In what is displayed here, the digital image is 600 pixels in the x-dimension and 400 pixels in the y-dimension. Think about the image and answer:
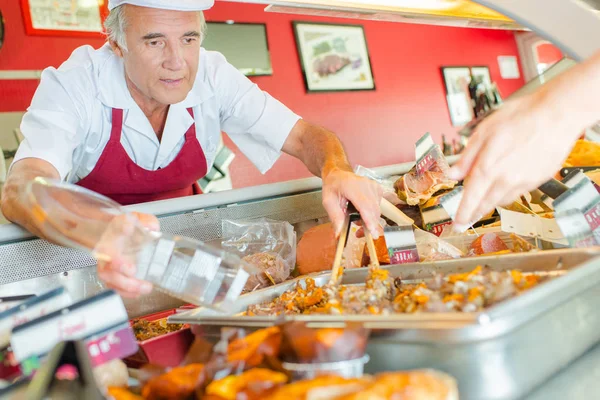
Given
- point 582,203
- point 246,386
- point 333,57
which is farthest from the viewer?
point 333,57

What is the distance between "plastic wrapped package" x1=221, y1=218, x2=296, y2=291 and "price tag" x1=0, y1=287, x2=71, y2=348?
0.76 meters

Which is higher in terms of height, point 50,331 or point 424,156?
point 424,156

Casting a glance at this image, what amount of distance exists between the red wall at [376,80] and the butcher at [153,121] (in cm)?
229

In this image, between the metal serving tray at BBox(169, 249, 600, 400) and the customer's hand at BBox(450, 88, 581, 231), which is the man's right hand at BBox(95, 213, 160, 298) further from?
the customer's hand at BBox(450, 88, 581, 231)

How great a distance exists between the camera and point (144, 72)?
2.02 metres

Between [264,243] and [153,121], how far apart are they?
2.61ft

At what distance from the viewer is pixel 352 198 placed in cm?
156

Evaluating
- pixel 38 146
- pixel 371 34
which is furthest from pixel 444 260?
pixel 371 34

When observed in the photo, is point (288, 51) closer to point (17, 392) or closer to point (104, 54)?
point (104, 54)

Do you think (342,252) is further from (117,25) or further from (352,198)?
(117,25)

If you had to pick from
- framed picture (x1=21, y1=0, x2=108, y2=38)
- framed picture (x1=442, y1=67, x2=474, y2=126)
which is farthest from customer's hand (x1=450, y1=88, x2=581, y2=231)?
framed picture (x1=442, y1=67, x2=474, y2=126)

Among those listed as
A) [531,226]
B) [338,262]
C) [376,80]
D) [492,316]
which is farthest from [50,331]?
[376,80]

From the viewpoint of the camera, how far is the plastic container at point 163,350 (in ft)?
3.51

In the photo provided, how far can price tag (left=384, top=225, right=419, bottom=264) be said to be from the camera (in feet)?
4.81
